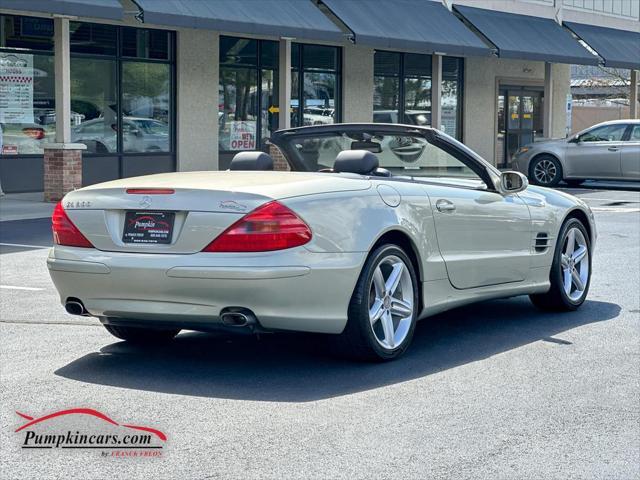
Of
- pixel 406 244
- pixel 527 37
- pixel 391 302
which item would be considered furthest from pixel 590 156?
pixel 391 302

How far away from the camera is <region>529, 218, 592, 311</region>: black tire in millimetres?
8727

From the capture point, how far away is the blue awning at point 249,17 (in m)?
18.9

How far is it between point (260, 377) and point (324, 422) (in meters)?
1.01

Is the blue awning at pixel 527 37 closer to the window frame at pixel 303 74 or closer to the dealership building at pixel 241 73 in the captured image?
the dealership building at pixel 241 73

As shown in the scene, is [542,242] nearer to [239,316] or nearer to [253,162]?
[253,162]

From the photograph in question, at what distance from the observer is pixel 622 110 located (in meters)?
48.6

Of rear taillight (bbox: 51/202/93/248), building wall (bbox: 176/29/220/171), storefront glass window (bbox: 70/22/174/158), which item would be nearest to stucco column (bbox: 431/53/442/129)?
building wall (bbox: 176/29/220/171)

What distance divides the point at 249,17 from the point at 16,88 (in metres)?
4.14

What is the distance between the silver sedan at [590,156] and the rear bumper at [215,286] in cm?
1876

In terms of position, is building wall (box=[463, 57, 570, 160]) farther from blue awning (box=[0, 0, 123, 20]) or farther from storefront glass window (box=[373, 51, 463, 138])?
blue awning (box=[0, 0, 123, 20])

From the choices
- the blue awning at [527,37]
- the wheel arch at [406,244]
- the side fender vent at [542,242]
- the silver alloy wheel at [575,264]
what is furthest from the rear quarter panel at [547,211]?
the blue awning at [527,37]

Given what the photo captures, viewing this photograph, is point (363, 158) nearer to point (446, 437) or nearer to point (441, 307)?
point (441, 307)

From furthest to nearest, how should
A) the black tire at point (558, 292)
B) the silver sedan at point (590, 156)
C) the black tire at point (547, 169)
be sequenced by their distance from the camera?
the black tire at point (547, 169) → the silver sedan at point (590, 156) → the black tire at point (558, 292)

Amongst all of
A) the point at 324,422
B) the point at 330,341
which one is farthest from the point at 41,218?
the point at 324,422
